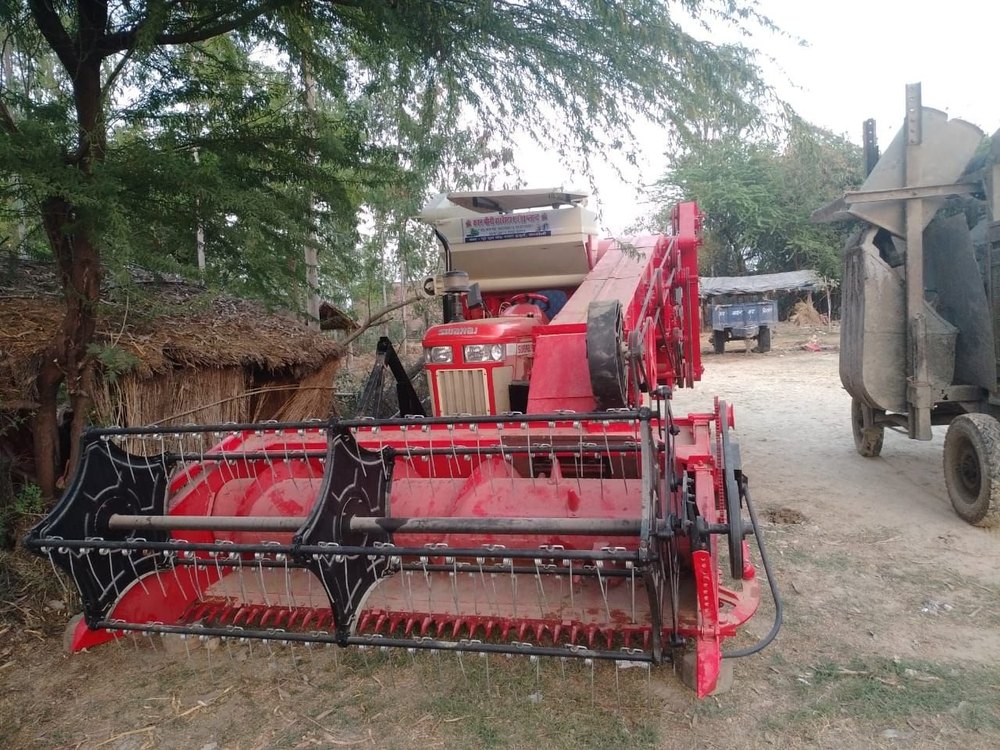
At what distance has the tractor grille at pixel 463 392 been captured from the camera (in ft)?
14.1

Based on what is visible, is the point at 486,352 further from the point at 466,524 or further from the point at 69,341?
the point at 69,341

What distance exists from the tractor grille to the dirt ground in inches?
63.3

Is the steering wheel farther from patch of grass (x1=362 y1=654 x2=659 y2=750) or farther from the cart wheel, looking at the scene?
the cart wheel

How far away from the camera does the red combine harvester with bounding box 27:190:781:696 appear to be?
102 inches

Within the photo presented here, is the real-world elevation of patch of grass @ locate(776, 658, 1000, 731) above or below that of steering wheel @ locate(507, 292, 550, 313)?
below

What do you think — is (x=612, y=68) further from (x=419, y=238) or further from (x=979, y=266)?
(x=419, y=238)

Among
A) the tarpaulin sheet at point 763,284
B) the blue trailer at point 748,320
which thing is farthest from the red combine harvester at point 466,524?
the tarpaulin sheet at point 763,284

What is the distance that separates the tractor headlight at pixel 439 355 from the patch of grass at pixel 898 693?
2.66 m

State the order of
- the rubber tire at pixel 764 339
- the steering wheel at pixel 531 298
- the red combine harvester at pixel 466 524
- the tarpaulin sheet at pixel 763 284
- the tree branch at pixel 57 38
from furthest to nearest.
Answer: the tarpaulin sheet at pixel 763 284 → the rubber tire at pixel 764 339 → the steering wheel at pixel 531 298 → the tree branch at pixel 57 38 → the red combine harvester at pixel 466 524

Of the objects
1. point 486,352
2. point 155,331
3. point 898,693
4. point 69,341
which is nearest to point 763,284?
point 486,352

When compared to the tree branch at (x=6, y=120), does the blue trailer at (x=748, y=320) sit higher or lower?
lower

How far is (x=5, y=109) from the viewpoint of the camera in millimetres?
3992

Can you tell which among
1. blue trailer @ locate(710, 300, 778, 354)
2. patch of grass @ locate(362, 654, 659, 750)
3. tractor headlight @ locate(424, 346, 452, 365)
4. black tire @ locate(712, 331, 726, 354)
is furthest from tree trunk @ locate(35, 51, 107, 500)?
black tire @ locate(712, 331, 726, 354)

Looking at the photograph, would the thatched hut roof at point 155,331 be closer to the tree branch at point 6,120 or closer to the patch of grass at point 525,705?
the tree branch at point 6,120
